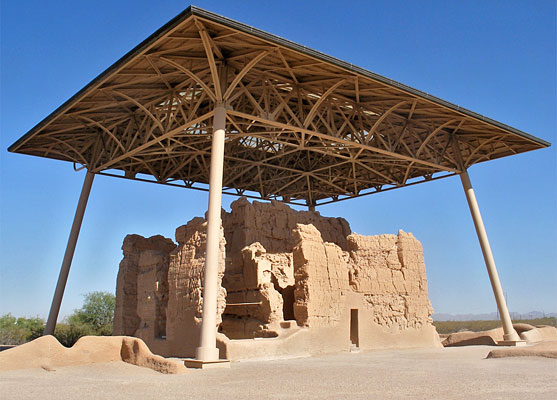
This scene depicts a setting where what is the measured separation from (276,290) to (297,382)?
29.0 feet

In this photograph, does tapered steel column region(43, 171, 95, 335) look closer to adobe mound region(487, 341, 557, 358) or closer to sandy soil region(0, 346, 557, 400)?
sandy soil region(0, 346, 557, 400)

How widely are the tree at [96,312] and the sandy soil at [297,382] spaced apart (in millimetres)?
30656

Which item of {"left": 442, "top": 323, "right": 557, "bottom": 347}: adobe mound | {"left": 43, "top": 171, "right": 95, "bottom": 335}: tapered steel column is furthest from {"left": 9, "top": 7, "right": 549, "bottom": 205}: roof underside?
{"left": 442, "top": 323, "right": 557, "bottom": 347}: adobe mound

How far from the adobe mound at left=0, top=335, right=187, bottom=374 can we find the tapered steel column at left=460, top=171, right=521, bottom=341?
51.7 ft

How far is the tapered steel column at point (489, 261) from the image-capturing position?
74.1 feet

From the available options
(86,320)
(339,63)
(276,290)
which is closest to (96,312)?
(86,320)

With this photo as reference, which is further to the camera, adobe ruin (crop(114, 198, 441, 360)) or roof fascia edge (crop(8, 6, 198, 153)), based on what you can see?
adobe ruin (crop(114, 198, 441, 360))

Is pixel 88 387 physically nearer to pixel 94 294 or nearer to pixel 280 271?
pixel 280 271

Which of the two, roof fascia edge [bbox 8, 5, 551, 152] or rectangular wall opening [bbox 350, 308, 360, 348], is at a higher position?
roof fascia edge [bbox 8, 5, 551, 152]

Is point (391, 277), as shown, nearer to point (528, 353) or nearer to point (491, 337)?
point (528, 353)

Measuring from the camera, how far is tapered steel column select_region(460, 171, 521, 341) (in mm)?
22594

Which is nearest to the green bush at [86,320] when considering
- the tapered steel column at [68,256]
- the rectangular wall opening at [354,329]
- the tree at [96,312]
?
the tree at [96,312]

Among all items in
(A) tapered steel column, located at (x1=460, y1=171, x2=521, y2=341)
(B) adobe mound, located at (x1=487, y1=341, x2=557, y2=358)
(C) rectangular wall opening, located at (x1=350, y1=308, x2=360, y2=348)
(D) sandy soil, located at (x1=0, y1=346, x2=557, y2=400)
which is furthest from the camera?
(A) tapered steel column, located at (x1=460, y1=171, x2=521, y2=341)

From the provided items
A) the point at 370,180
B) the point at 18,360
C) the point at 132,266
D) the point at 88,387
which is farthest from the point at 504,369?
the point at 370,180
